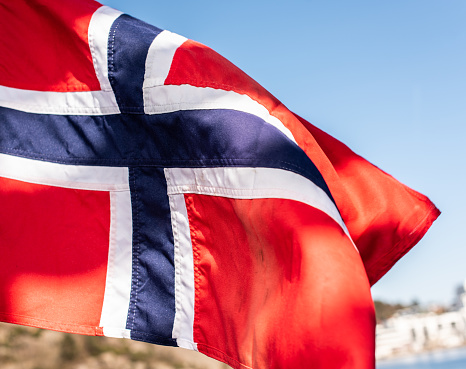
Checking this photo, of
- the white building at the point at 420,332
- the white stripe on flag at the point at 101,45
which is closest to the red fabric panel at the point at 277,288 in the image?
the white stripe on flag at the point at 101,45

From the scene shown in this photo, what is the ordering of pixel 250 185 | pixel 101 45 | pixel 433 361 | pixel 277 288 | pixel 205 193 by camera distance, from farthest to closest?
pixel 433 361 < pixel 101 45 < pixel 205 193 < pixel 250 185 < pixel 277 288

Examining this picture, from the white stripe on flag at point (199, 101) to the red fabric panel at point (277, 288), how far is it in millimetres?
217

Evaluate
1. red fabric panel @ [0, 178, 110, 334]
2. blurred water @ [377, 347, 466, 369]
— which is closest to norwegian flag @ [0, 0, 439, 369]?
red fabric panel @ [0, 178, 110, 334]

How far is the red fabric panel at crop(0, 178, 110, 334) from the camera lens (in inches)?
57.5

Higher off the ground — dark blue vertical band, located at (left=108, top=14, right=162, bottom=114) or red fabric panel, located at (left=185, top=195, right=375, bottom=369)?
dark blue vertical band, located at (left=108, top=14, right=162, bottom=114)

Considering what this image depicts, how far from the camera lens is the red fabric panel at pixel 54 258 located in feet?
4.79

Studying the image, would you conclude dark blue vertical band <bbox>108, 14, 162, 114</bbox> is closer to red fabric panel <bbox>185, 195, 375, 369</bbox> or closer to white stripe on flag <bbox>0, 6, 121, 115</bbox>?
white stripe on flag <bbox>0, 6, 121, 115</bbox>

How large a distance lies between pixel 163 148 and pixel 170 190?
0.36 feet

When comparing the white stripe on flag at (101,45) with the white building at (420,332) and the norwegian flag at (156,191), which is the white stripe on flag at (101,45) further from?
the white building at (420,332)

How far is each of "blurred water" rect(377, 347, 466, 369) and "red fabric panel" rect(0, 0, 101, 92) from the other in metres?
53.7

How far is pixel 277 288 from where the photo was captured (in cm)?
114

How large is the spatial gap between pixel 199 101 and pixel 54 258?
0.58 m

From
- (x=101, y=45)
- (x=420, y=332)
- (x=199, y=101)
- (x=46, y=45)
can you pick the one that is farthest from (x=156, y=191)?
(x=420, y=332)

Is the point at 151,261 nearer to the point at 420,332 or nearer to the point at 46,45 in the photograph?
the point at 46,45
